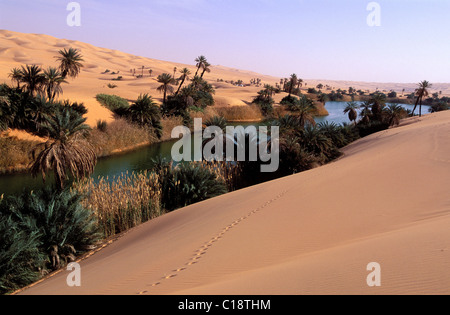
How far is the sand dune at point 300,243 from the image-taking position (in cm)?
380

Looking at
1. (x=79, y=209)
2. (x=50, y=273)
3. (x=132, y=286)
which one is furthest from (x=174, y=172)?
(x=132, y=286)

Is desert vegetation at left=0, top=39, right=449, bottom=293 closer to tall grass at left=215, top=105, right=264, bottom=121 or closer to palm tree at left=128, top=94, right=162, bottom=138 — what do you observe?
palm tree at left=128, top=94, right=162, bottom=138

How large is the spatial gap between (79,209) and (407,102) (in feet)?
317

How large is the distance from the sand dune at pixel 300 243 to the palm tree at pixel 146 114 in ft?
74.4

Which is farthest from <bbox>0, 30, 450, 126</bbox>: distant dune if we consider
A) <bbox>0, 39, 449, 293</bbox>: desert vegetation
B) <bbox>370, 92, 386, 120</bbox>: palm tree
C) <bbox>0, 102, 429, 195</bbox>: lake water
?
<bbox>370, 92, 386, 120</bbox>: palm tree

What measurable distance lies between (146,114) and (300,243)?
92.5 feet

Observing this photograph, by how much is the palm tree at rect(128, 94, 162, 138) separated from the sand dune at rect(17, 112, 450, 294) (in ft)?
74.4

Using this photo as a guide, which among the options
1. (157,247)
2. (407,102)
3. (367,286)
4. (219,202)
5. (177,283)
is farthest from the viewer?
(407,102)

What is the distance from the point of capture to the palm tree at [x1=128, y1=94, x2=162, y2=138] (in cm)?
3179

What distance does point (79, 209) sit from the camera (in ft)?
→ 30.5

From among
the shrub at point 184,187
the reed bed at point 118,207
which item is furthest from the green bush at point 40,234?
the shrub at point 184,187

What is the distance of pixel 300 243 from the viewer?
5.71 meters

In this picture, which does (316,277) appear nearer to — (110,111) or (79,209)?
(79,209)

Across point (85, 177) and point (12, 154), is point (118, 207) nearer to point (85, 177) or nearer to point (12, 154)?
point (85, 177)
